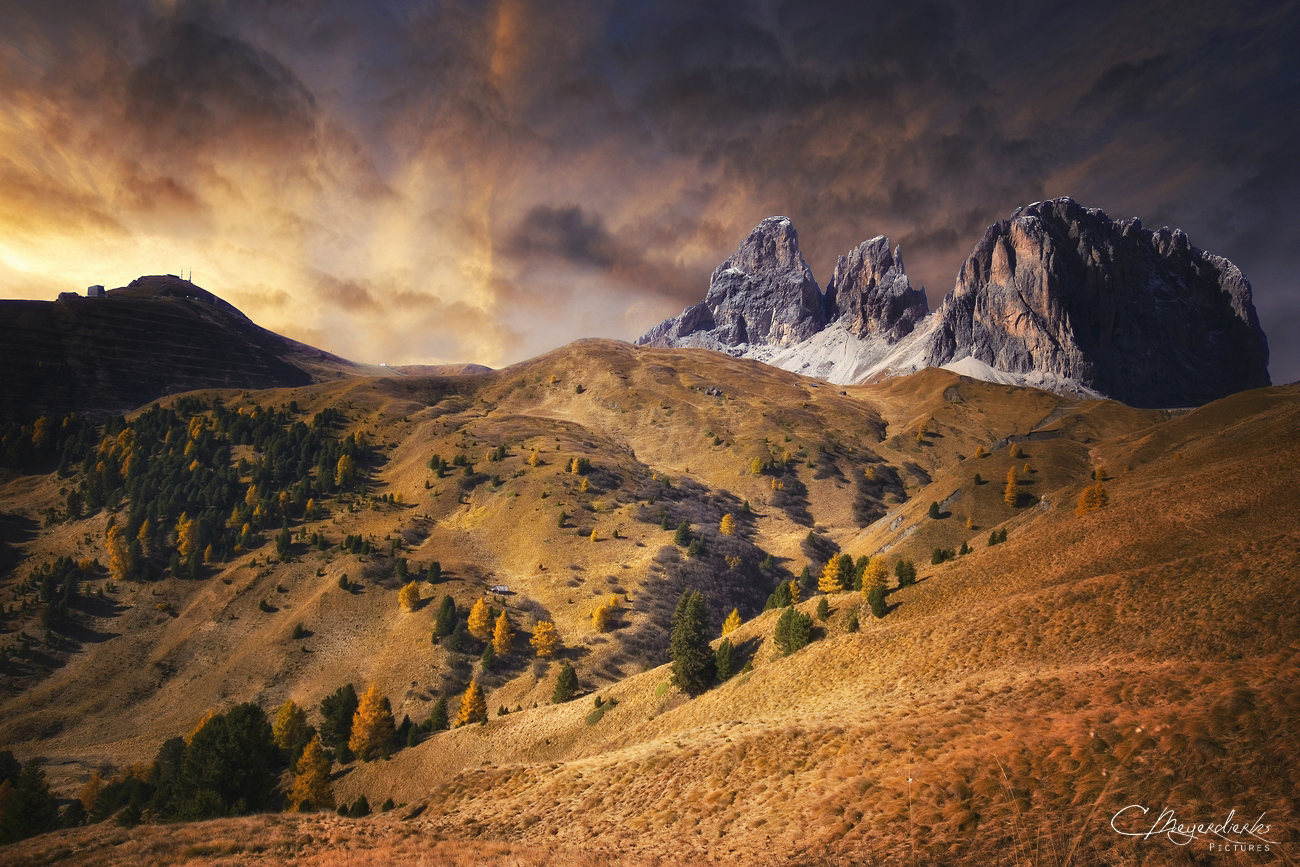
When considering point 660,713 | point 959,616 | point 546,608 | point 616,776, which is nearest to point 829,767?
point 616,776

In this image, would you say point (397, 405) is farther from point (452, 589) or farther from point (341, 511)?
point (452, 589)

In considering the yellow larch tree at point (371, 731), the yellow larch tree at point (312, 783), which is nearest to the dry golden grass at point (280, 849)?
the yellow larch tree at point (312, 783)

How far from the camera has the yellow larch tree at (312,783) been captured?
47.1 meters

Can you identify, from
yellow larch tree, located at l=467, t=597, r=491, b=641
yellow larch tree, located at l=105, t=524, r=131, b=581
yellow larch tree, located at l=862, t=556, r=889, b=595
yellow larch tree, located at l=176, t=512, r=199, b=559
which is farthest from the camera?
yellow larch tree, located at l=176, t=512, r=199, b=559

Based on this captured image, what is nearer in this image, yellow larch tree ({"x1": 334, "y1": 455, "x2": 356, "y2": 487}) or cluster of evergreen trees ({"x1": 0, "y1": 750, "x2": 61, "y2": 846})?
cluster of evergreen trees ({"x1": 0, "y1": 750, "x2": 61, "y2": 846})

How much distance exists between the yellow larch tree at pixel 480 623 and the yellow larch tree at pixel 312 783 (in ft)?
102

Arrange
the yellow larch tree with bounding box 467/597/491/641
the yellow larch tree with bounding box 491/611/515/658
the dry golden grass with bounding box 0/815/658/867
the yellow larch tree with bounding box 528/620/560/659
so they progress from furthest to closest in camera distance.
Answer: the yellow larch tree with bounding box 467/597/491/641 → the yellow larch tree with bounding box 491/611/515/658 → the yellow larch tree with bounding box 528/620/560/659 → the dry golden grass with bounding box 0/815/658/867

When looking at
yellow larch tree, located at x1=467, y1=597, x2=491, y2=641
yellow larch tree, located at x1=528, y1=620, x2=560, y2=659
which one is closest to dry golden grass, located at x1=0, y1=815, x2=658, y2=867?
yellow larch tree, located at x1=528, y1=620, x2=560, y2=659

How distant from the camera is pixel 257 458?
489ft

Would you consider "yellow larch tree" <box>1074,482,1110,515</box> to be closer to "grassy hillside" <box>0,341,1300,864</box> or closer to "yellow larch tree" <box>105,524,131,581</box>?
"grassy hillside" <box>0,341,1300,864</box>

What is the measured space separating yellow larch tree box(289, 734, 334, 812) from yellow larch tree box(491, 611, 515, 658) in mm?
29163

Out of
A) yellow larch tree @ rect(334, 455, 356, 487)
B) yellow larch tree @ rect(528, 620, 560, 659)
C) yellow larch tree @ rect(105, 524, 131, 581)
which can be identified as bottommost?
yellow larch tree @ rect(528, 620, 560, 659)

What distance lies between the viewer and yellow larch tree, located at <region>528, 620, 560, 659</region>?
3078 inches

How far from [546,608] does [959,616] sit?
224ft
